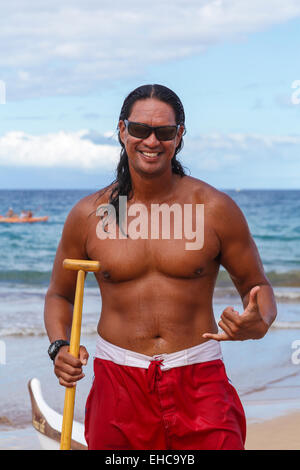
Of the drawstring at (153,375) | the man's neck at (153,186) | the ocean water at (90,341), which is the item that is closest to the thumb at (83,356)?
the drawstring at (153,375)

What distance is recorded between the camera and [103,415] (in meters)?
3.36

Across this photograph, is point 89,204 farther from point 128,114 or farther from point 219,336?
point 219,336

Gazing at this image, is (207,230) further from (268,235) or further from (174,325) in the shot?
(268,235)

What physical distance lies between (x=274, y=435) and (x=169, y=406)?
342 centimetres

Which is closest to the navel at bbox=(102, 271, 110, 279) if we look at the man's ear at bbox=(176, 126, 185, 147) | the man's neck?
the man's neck

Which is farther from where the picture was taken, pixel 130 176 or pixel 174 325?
pixel 130 176

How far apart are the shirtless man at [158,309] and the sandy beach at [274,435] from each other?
3106 mm

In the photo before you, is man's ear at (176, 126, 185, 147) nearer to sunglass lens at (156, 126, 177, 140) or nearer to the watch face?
sunglass lens at (156, 126, 177, 140)

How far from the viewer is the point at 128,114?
3.60 meters

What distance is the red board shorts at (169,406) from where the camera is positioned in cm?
327

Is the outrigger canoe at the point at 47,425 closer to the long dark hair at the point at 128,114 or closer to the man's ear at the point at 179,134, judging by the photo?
the long dark hair at the point at 128,114
